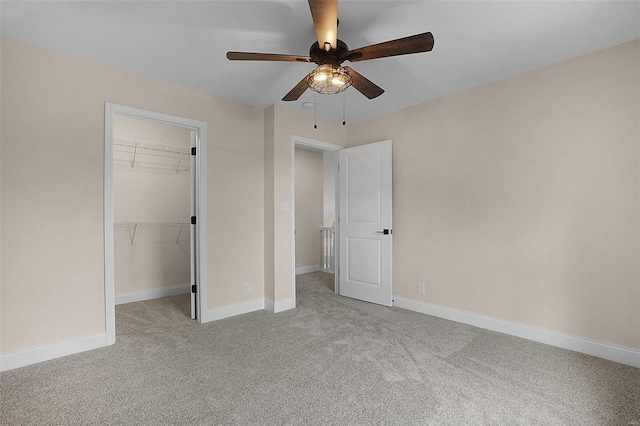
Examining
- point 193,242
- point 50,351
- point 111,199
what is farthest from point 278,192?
point 50,351

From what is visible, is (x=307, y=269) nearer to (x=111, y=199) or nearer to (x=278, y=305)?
(x=278, y=305)

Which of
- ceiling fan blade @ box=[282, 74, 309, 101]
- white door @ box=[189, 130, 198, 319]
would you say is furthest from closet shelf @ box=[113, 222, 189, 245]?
ceiling fan blade @ box=[282, 74, 309, 101]

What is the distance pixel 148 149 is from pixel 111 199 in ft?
5.56

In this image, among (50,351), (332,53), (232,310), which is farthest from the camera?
(232,310)

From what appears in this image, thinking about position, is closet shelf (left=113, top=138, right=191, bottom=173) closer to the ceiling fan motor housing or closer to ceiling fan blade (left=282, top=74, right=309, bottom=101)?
ceiling fan blade (left=282, top=74, right=309, bottom=101)

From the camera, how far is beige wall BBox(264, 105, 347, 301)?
142 inches

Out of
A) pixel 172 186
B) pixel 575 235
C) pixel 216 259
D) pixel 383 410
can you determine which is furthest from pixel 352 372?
pixel 172 186

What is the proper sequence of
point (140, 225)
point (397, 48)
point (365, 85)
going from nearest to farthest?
point (397, 48), point (365, 85), point (140, 225)

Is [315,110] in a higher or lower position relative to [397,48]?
higher

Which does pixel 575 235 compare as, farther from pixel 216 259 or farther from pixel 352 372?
pixel 216 259

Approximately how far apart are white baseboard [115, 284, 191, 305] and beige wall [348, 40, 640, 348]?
3.03 metres

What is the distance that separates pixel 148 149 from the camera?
4141 mm

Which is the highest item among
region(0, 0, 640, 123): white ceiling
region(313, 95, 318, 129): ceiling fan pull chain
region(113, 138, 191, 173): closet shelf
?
region(0, 0, 640, 123): white ceiling

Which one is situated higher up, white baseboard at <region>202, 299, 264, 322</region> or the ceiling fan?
the ceiling fan
